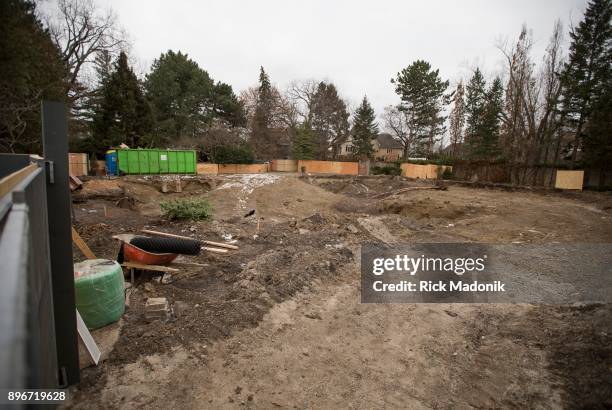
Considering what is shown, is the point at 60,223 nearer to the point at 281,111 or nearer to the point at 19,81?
the point at 19,81

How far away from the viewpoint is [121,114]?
30828 millimetres

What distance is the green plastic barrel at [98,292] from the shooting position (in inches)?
171

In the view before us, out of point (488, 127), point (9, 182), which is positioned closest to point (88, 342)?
point (9, 182)

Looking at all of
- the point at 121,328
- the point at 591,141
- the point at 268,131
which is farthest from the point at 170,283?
the point at 268,131

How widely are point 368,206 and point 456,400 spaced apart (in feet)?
49.2

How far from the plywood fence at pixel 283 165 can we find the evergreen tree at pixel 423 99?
19548mm

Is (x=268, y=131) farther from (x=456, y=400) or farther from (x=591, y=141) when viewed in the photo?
(x=456, y=400)

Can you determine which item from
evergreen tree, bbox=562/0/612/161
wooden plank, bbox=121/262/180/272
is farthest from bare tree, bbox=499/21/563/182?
wooden plank, bbox=121/262/180/272

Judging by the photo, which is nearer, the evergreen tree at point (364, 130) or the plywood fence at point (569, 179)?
the plywood fence at point (569, 179)

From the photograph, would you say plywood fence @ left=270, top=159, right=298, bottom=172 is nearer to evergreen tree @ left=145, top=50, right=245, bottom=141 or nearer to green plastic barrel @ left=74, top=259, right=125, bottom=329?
evergreen tree @ left=145, top=50, right=245, bottom=141

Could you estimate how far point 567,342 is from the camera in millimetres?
4594

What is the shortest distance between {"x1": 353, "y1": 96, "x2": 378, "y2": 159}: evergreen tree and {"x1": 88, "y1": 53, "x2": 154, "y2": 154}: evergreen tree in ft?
92.2

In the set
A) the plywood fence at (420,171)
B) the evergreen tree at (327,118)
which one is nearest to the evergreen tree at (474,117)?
the plywood fence at (420,171)

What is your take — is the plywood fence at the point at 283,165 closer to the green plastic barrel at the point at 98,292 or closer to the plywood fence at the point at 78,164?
the plywood fence at the point at 78,164
